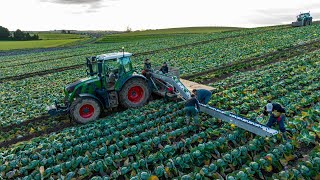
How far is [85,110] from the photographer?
1058 cm

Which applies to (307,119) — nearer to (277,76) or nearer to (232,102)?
(232,102)

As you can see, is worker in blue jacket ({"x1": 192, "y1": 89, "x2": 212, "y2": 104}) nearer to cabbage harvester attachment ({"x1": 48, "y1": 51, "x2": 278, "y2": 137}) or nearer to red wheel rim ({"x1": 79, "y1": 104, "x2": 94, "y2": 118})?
cabbage harvester attachment ({"x1": 48, "y1": 51, "x2": 278, "y2": 137})

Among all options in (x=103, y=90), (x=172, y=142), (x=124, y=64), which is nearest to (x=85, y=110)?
(x=103, y=90)

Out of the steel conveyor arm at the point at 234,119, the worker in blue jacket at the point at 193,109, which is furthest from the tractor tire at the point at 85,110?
the worker in blue jacket at the point at 193,109

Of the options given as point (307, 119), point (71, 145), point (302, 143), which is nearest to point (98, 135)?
point (71, 145)

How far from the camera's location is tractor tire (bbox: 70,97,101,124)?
10.3 metres

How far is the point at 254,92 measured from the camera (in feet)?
40.2

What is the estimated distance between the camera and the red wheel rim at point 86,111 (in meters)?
10.5

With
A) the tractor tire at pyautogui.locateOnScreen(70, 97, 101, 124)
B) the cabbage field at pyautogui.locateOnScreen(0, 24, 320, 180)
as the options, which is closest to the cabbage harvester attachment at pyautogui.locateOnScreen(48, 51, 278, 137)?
the tractor tire at pyautogui.locateOnScreen(70, 97, 101, 124)

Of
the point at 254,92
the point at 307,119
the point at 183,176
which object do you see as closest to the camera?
the point at 183,176

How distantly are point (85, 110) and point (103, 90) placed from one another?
103 cm

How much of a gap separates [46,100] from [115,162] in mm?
9574

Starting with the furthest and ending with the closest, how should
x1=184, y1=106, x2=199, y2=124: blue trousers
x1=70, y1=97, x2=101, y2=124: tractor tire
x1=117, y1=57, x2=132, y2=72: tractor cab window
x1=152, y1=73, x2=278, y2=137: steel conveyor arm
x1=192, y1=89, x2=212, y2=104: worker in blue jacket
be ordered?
1. x1=117, y1=57, x2=132, y2=72: tractor cab window
2. x1=70, y1=97, x2=101, y2=124: tractor tire
3. x1=192, y1=89, x2=212, y2=104: worker in blue jacket
4. x1=184, y1=106, x2=199, y2=124: blue trousers
5. x1=152, y1=73, x2=278, y2=137: steel conveyor arm

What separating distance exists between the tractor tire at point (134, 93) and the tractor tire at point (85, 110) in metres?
1.09
